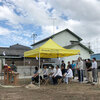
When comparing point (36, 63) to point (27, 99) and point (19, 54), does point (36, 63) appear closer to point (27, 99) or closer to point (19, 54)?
point (19, 54)

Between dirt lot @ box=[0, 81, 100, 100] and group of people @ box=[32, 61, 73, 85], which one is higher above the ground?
group of people @ box=[32, 61, 73, 85]

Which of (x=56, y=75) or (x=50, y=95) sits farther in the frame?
(x=56, y=75)

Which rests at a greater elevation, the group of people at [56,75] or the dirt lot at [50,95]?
the group of people at [56,75]

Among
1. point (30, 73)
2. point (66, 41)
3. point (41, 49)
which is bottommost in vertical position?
point (30, 73)

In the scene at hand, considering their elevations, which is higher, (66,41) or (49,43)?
(66,41)

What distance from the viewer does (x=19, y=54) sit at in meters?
30.5

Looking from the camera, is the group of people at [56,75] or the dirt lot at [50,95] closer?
the dirt lot at [50,95]

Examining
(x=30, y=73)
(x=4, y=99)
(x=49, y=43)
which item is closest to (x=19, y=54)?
(x=30, y=73)

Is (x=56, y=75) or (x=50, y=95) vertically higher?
(x=56, y=75)

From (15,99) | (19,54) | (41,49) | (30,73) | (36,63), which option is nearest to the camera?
(15,99)

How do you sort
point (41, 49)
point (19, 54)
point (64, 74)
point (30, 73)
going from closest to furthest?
1. point (41, 49)
2. point (64, 74)
3. point (30, 73)
4. point (19, 54)

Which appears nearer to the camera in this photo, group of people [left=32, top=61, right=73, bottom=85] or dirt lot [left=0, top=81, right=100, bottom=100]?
dirt lot [left=0, top=81, right=100, bottom=100]

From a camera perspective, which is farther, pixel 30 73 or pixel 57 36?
pixel 57 36

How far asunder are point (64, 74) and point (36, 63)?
14.8m
